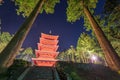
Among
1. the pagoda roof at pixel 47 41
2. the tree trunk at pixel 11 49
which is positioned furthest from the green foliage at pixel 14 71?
the pagoda roof at pixel 47 41

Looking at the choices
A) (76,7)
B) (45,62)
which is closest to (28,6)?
(76,7)

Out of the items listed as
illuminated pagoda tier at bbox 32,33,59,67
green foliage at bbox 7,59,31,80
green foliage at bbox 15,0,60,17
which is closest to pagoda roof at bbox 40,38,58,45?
illuminated pagoda tier at bbox 32,33,59,67

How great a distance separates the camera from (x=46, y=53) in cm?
3102

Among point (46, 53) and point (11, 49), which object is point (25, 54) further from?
point (11, 49)

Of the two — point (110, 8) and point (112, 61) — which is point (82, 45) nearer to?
point (110, 8)

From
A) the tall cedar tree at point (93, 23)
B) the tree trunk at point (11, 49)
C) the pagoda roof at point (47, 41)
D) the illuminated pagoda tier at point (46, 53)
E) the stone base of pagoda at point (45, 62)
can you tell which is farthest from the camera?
the pagoda roof at point (47, 41)

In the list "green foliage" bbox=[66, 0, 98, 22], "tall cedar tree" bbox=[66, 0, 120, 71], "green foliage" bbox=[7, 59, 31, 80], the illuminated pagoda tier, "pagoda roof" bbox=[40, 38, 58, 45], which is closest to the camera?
"green foliage" bbox=[7, 59, 31, 80]

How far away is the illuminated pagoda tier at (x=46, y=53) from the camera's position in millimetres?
29695

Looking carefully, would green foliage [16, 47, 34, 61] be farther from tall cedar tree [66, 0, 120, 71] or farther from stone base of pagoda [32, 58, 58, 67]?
tall cedar tree [66, 0, 120, 71]

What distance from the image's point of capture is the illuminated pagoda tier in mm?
29695

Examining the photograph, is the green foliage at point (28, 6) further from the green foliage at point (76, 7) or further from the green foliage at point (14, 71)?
the green foliage at point (14, 71)

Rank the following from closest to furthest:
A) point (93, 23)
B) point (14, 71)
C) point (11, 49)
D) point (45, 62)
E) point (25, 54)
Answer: point (14, 71)
point (11, 49)
point (93, 23)
point (45, 62)
point (25, 54)

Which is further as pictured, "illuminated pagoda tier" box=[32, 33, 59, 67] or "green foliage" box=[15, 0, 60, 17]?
"illuminated pagoda tier" box=[32, 33, 59, 67]

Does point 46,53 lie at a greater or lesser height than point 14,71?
greater
